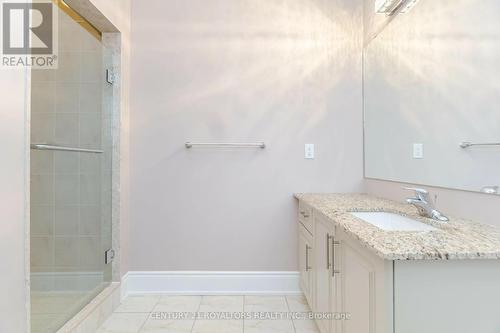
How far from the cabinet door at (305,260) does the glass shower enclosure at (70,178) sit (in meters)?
1.43

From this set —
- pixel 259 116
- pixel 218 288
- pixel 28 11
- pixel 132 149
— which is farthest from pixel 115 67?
pixel 218 288

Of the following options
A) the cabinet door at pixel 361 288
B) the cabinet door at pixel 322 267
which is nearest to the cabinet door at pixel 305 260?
the cabinet door at pixel 322 267

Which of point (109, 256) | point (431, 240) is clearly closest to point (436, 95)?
point (431, 240)

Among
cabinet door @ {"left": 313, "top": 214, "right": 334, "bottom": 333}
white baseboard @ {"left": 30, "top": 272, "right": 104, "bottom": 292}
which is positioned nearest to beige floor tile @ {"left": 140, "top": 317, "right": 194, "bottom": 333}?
white baseboard @ {"left": 30, "top": 272, "right": 104, "bottom": 292}

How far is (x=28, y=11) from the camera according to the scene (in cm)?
126

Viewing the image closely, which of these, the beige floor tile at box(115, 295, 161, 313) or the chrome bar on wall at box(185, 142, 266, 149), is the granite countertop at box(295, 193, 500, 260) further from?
the beige floor tile at box(115, 295, 161, 313)

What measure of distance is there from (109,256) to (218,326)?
0.95 metres

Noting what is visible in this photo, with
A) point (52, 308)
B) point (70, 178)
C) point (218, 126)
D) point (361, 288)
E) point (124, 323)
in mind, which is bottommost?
point (124, 323)

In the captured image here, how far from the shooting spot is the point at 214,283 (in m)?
2.32

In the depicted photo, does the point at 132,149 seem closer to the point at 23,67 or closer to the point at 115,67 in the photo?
the point at 115,67

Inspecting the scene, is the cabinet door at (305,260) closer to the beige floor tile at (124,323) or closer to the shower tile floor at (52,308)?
the beige floor tile at (124,323)

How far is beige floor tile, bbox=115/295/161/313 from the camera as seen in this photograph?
6.87 ft

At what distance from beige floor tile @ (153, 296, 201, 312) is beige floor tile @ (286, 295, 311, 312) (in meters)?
0.68

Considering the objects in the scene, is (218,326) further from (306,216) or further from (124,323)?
(306,216)
